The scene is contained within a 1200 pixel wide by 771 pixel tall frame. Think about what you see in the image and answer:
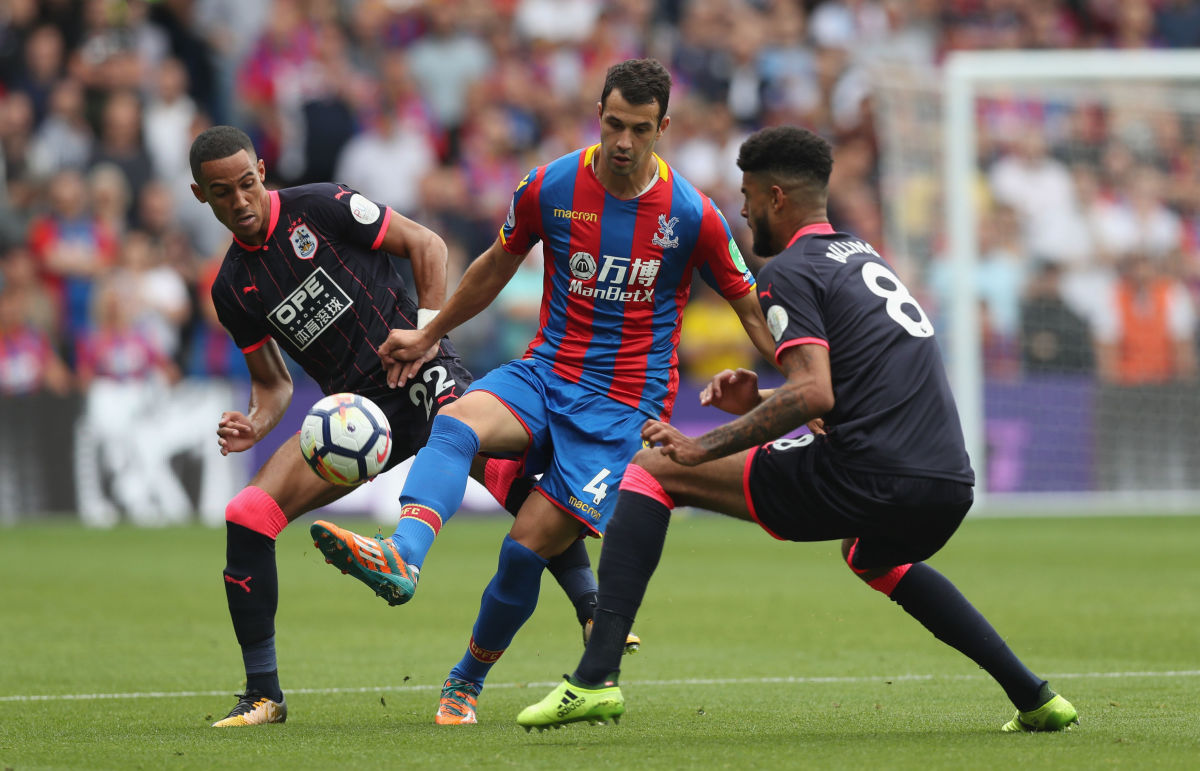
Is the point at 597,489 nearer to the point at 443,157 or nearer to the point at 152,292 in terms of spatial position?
the point at 152,292

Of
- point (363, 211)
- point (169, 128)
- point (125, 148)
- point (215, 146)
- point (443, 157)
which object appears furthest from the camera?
point (443, 157)

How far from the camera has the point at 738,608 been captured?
10.7m

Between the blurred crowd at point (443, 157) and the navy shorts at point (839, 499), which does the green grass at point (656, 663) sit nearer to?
the navy shorts at point (839, 499)

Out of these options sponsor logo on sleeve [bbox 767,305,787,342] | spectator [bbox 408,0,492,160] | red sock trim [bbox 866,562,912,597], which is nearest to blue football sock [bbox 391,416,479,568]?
sponsor logo on sleeve [bbox 767,305,787,342]

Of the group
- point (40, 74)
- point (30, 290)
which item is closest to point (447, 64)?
point (40, 74)

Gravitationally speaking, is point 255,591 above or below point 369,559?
below

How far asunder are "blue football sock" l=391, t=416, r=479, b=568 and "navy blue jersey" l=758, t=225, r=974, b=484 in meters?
1.28

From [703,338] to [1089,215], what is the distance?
4390 mm

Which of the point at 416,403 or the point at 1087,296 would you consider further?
the point at 1087,296

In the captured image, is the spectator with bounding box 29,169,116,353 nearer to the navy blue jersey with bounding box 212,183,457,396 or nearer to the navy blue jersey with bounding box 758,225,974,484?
the navy blue jersey with bounding box 212,183,457,396

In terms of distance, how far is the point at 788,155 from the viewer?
571cm

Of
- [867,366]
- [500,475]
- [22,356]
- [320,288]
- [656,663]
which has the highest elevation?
[22,356]

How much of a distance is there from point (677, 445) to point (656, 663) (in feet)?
10.2

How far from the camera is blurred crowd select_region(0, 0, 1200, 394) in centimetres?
1648
